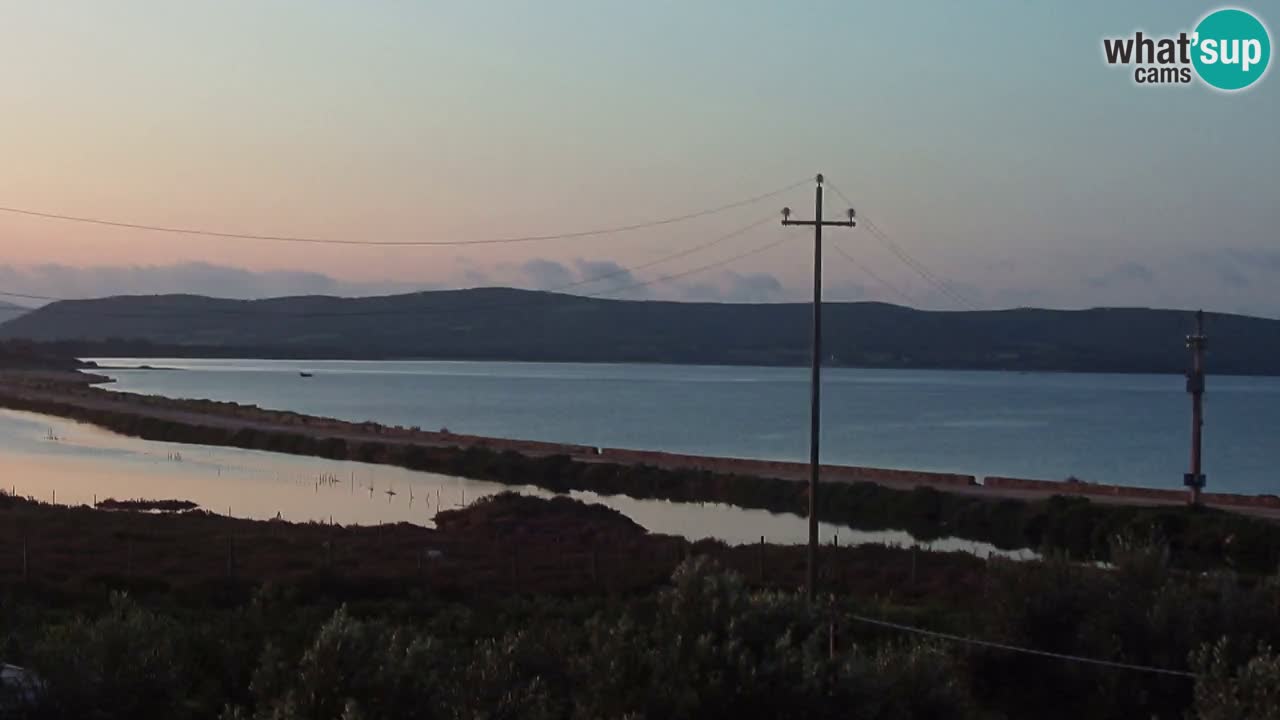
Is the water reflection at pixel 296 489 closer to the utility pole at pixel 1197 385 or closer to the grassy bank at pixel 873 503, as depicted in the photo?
the grassy bank at pixel 873 503

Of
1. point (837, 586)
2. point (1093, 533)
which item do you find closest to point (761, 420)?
point (1093, 533)

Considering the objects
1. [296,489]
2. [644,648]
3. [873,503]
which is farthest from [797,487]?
[644,648]

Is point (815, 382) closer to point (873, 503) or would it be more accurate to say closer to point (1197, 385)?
point (1197, 385)

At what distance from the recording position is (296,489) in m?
52.2

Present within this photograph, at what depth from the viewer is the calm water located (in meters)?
79.2

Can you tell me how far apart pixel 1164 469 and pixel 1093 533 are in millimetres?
41452

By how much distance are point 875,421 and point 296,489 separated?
71326mm

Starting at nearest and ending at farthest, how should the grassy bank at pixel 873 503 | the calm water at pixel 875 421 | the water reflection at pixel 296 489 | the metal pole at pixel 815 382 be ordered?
the metal pole at pixel 815 382 → the grassy bank at pixel 873 503 → the water reflection at pixel 296 489 → the calm water at pixel 875 421

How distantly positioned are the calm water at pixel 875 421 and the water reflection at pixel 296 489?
83.5 feet

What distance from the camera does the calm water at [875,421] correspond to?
79188 millimetres

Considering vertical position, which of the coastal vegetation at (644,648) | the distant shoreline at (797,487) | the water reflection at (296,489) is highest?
the coastal vegetation at (644,648)

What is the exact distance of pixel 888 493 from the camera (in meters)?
48.0

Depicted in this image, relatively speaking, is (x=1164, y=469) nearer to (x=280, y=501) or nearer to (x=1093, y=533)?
(x=1093, y=533)

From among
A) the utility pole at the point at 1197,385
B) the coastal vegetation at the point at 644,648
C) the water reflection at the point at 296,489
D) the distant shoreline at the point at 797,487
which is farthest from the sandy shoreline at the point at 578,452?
the coastal vegetation at the point at 644,648
